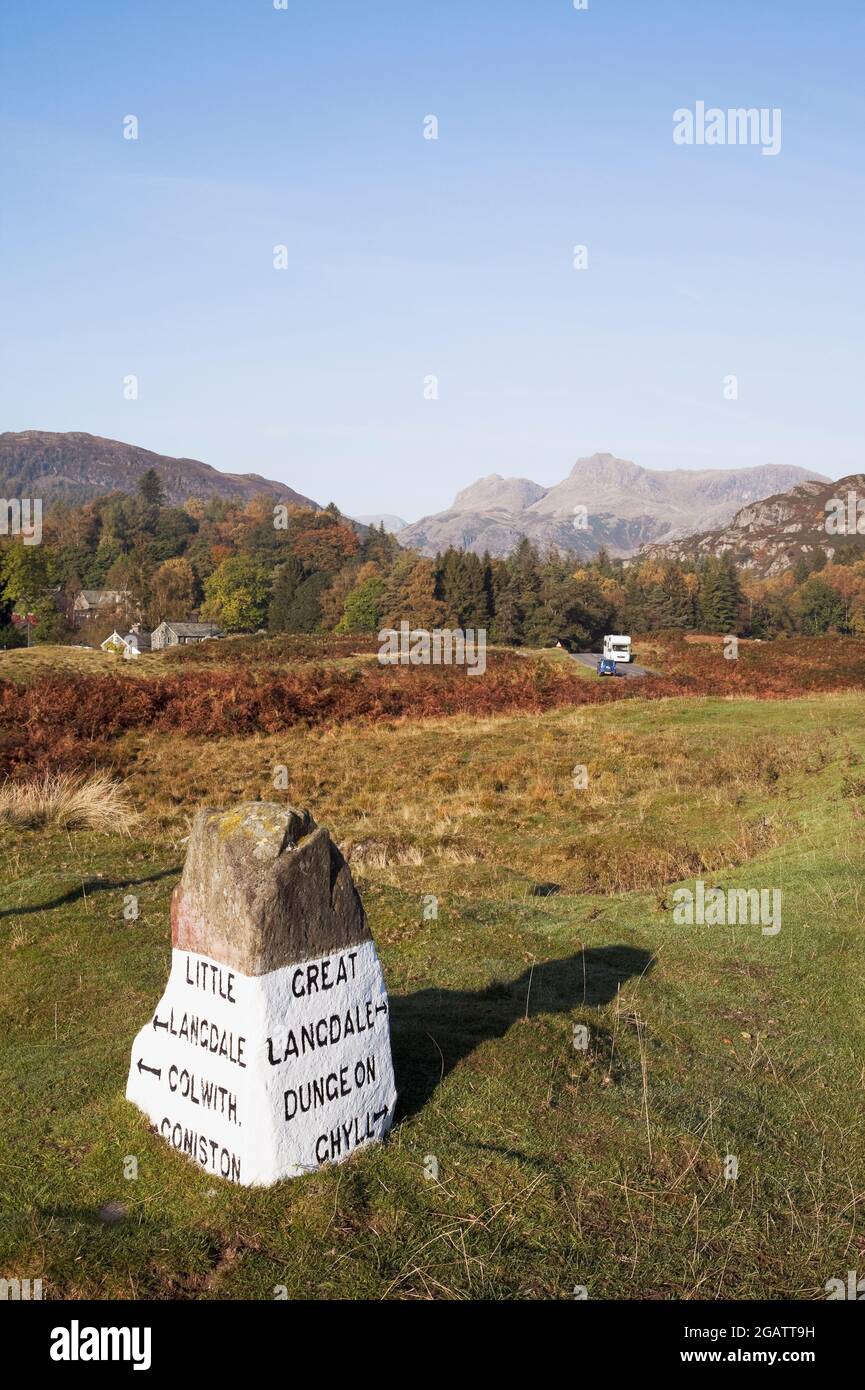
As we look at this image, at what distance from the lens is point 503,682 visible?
1558 inches

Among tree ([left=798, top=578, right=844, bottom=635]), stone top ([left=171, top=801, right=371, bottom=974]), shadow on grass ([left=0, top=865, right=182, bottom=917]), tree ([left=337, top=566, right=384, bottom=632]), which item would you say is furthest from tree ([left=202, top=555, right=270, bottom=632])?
stone top ([left=171, top=801, right=371, bottom=974])

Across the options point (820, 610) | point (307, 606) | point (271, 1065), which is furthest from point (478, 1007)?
point (820, 610)

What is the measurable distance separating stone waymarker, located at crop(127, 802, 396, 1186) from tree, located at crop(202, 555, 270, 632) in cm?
8726

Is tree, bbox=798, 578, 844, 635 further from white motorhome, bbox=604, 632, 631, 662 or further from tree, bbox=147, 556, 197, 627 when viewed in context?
tree, bbox=147, 556, 197, 627

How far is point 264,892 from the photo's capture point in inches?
188

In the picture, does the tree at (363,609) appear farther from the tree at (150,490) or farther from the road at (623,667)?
the tree at (150,490)

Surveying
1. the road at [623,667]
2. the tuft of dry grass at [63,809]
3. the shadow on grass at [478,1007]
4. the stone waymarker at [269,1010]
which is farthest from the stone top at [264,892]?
the road at [623,667]

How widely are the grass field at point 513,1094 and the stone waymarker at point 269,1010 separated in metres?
0.19

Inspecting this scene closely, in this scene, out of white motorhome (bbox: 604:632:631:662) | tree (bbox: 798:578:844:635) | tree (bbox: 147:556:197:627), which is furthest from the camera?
tree (bbox: 147:556:197:627)

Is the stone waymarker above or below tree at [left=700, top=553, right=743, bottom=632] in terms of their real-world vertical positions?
below

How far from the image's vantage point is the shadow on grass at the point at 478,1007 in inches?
235

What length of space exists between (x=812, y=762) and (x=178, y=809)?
13107 mm

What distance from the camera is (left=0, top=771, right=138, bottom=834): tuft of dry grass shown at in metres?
15.5

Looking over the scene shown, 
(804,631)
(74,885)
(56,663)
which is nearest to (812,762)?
(74,885)
